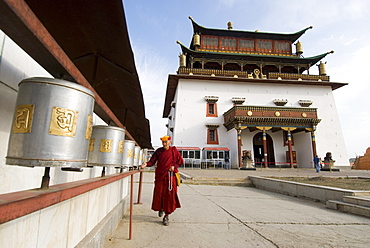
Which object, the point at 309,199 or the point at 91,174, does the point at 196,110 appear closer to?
the point at 309,199

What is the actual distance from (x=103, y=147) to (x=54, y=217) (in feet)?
2.21

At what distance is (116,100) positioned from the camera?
3.92m

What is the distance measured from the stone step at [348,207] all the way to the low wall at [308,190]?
0.92 feet

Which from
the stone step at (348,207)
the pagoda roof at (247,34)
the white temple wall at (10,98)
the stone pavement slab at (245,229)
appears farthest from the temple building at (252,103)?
the white temple wall at (10,98)

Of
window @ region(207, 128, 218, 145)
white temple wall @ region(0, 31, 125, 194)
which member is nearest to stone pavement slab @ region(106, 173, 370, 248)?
white temple wall @ region(0, 31, 125, 194)

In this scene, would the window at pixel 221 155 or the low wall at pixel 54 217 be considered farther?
the window at pixel 221 155

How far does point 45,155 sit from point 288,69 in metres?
28.3

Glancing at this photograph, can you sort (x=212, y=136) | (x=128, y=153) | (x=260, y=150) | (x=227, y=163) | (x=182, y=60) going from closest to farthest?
(x=128, y=153) → (x=227, y=163) → (x=212, y=136) → (x=260, y=150) → (x=182, y=60)

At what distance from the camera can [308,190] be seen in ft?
17.7

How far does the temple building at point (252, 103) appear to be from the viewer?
17.5 meters

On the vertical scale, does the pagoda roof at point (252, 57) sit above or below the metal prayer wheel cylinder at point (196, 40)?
below

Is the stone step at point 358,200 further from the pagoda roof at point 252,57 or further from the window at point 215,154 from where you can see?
the pagoda roof at point 252,57

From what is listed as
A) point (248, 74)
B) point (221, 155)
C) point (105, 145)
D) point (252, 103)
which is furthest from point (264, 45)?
point (105, 145)

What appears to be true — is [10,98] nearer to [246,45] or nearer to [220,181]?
[220,181]
